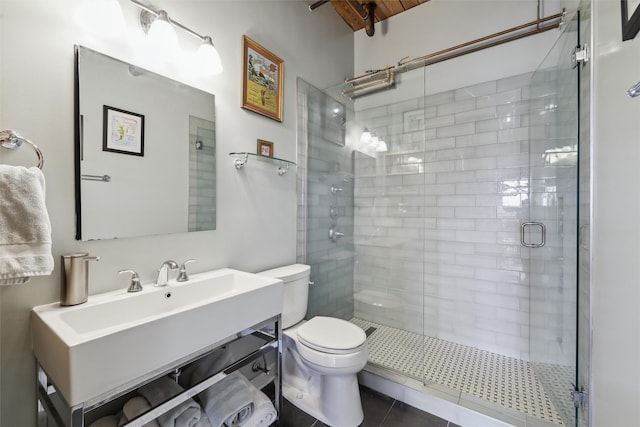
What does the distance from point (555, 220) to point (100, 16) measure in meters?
2.69

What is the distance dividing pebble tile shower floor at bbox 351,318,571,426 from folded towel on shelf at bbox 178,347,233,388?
1193mm

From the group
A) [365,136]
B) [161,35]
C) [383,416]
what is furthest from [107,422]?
[365,136]

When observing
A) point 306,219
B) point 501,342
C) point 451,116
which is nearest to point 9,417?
point 306,219

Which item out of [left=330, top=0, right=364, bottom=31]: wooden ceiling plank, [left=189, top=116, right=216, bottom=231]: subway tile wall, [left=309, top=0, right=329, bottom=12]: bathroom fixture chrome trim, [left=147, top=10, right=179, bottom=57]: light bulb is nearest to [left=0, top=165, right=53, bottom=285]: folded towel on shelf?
[left=189, top=116, right=216, bottom=231]: subway tile wall

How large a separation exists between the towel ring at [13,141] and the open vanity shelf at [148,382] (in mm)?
757

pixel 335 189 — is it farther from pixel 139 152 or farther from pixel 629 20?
pixel 629 20

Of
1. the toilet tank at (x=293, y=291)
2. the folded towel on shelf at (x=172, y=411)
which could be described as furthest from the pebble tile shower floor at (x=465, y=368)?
the folded towel on shelf at (x=172, y=411)

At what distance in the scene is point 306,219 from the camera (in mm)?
2258

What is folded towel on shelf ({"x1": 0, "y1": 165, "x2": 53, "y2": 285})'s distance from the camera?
2.62ft

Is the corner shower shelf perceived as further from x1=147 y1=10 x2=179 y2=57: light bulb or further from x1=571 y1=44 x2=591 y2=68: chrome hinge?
x1=571 y1=44 x2=591 y2=68: chrome hinge

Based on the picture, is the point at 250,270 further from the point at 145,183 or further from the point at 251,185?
the point at 145,183

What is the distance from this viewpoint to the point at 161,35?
1278 millimetres

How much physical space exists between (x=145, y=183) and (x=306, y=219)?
47.4 inches

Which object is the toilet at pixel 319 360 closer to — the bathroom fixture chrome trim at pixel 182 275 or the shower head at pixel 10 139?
the bathroom fixture chrome trim at pixel 182 275
